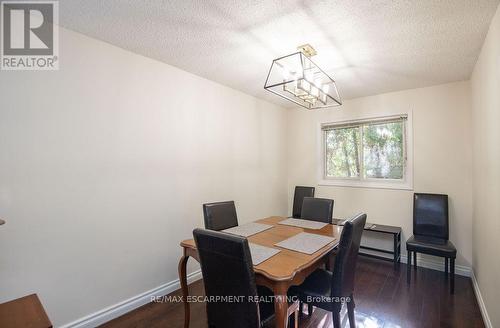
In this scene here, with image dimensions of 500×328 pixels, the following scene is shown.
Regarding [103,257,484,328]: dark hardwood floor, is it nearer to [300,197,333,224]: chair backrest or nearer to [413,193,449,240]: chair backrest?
[413,193,449,240]: chair backrest

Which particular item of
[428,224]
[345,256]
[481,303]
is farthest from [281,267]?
[428,224]

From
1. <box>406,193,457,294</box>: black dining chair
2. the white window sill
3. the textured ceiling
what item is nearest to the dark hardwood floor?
<box>406,193,457,294</box>: black dining chair

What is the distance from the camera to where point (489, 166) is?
6.49 ft

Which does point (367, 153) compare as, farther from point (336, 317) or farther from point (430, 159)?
point (336, 317)

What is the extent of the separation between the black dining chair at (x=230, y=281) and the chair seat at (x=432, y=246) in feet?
6.72

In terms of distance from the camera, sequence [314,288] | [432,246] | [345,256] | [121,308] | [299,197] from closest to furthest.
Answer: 1. [345,256]
2. [314,288]
3. [121,308]
4. [432,246]
5. [299,197]

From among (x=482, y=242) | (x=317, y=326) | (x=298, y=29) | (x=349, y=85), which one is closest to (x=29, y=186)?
(x=298, y=29)

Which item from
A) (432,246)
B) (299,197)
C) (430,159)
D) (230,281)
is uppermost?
(430,159)

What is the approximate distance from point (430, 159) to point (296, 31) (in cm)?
260

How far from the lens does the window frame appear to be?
3400 millimetres

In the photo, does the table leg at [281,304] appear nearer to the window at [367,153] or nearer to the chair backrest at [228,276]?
the chair backrest at [228,276]

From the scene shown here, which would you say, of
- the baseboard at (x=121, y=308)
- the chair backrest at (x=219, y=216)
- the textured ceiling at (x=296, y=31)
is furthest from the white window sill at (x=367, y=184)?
the baseboard at (x=121, y=308)

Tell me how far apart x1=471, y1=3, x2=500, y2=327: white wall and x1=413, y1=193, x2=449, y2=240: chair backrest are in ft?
1.67

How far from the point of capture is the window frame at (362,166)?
340 centimetres
